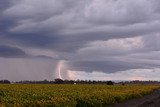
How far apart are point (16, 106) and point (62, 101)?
6.87 m

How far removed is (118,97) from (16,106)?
835 inches

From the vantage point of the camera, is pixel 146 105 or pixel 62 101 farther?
pixel 146 105

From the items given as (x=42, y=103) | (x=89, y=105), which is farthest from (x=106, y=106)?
(x=42, y=103)

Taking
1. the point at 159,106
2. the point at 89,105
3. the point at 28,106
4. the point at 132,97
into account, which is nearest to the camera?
the point at 28,106

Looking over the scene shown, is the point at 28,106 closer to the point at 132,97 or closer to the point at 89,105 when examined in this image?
the point at 89,105

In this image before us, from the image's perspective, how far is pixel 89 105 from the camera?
37156 millimetres

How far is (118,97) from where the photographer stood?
48.8m

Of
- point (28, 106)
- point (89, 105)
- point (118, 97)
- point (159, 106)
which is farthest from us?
point (118, 97)

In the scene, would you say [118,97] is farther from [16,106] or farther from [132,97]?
[16,106]

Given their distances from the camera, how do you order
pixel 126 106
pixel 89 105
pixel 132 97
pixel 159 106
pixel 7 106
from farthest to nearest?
pixel 132 97
pixel 126 106
pixel 159 106
pixel 89 105
pixel 7 106

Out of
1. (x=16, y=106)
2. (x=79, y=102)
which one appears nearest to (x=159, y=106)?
(x=79, y=102)

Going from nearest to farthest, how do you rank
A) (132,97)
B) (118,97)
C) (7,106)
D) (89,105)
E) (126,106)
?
(7,106) → (89,105) → (126,106) → (118,97) → (132,97)

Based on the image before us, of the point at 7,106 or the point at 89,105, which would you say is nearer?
the point at 7,106

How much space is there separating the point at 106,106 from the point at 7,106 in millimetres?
14516
